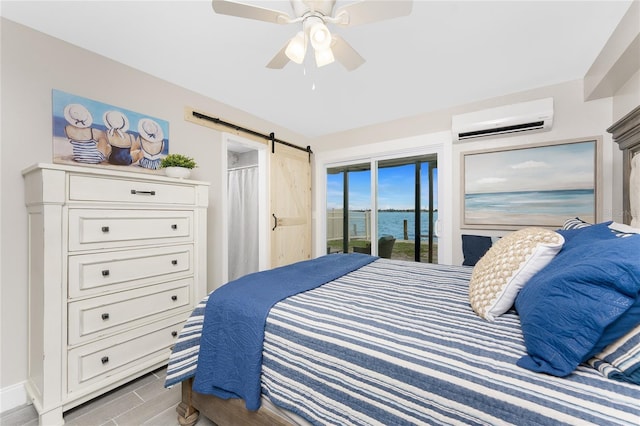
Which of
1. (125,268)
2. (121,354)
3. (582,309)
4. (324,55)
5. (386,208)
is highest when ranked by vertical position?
(324,55)

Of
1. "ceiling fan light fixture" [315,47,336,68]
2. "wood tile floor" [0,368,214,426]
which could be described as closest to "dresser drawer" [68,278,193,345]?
"wood tile floor" [0,368,214,426]

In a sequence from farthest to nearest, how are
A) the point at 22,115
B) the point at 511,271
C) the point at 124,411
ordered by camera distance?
the point at 22,115 < the point at 124,411 < the point at 511,271

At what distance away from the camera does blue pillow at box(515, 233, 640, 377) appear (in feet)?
2.25

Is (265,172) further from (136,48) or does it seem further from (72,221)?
(72,221)

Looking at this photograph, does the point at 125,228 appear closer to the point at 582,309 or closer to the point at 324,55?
the point at 324,55

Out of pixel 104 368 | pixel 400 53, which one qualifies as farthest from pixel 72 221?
pixel 400 53

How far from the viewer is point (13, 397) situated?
168cm

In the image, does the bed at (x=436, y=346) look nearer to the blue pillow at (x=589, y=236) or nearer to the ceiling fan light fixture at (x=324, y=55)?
the blue pillow at (x=589, y=236)

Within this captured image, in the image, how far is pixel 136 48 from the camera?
203 cm

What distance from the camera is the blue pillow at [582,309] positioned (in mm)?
685

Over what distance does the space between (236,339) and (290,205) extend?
2889 mm

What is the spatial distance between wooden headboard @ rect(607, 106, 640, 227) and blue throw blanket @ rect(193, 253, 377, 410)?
179cm

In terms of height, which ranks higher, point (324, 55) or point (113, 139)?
point (324, 55)

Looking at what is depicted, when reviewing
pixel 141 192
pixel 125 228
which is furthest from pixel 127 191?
pixel 125 228
